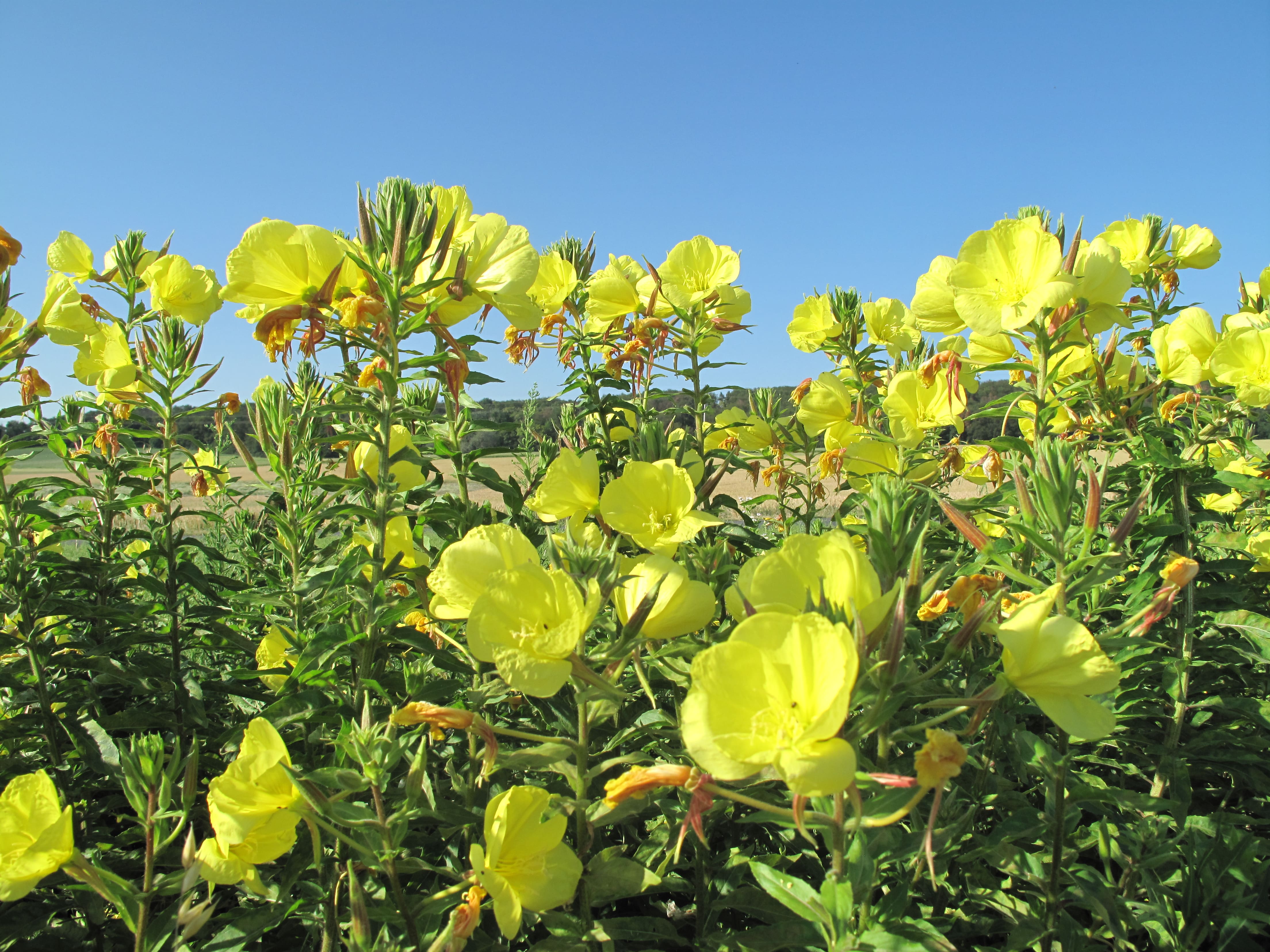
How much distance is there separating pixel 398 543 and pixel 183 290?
1.62m

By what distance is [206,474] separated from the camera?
3.18 metres

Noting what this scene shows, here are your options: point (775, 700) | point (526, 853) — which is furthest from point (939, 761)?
point (526, 853)

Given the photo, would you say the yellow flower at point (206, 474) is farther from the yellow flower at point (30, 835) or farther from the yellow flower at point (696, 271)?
the yellow flower at point (696, 271)

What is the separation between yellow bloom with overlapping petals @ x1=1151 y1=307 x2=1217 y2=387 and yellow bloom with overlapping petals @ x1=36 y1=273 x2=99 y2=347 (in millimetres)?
3679

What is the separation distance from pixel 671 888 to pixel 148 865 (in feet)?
3.14

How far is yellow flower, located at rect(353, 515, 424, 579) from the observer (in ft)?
6.34

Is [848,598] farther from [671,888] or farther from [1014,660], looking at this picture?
[671,888]

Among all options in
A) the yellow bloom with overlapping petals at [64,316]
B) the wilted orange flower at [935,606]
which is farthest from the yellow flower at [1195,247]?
the yellow bloom with overlapping petals at [64,316]

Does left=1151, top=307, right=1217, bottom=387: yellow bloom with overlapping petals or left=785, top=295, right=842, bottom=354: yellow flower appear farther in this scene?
left=785, top=295, right=842, bottom=354: yellow flower

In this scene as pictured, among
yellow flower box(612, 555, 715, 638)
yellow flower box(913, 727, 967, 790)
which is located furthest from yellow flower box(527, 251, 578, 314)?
yellow flower box(913, 727, 967, 790)

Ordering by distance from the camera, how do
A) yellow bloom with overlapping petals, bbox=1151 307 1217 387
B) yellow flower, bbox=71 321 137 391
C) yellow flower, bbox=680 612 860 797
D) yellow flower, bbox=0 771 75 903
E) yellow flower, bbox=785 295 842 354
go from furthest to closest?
yellow flower, bbox=785 295 842 354 < yellow flower, bbox=71 321 137 391 < yellow bloom with overlapping petals, bbox=1151 307 1217 387 < yellow flower, bbox=0 771 75 903 < yellow flower, bbox=680 612 860 797

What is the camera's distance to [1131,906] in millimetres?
1624

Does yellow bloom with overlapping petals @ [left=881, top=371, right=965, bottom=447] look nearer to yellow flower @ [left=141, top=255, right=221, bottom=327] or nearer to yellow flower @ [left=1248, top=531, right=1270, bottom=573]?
yellow flower @ [left=1248, top=531, right=1270, bottom=573]

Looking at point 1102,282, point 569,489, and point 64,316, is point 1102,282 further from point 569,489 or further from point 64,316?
point 64,316
